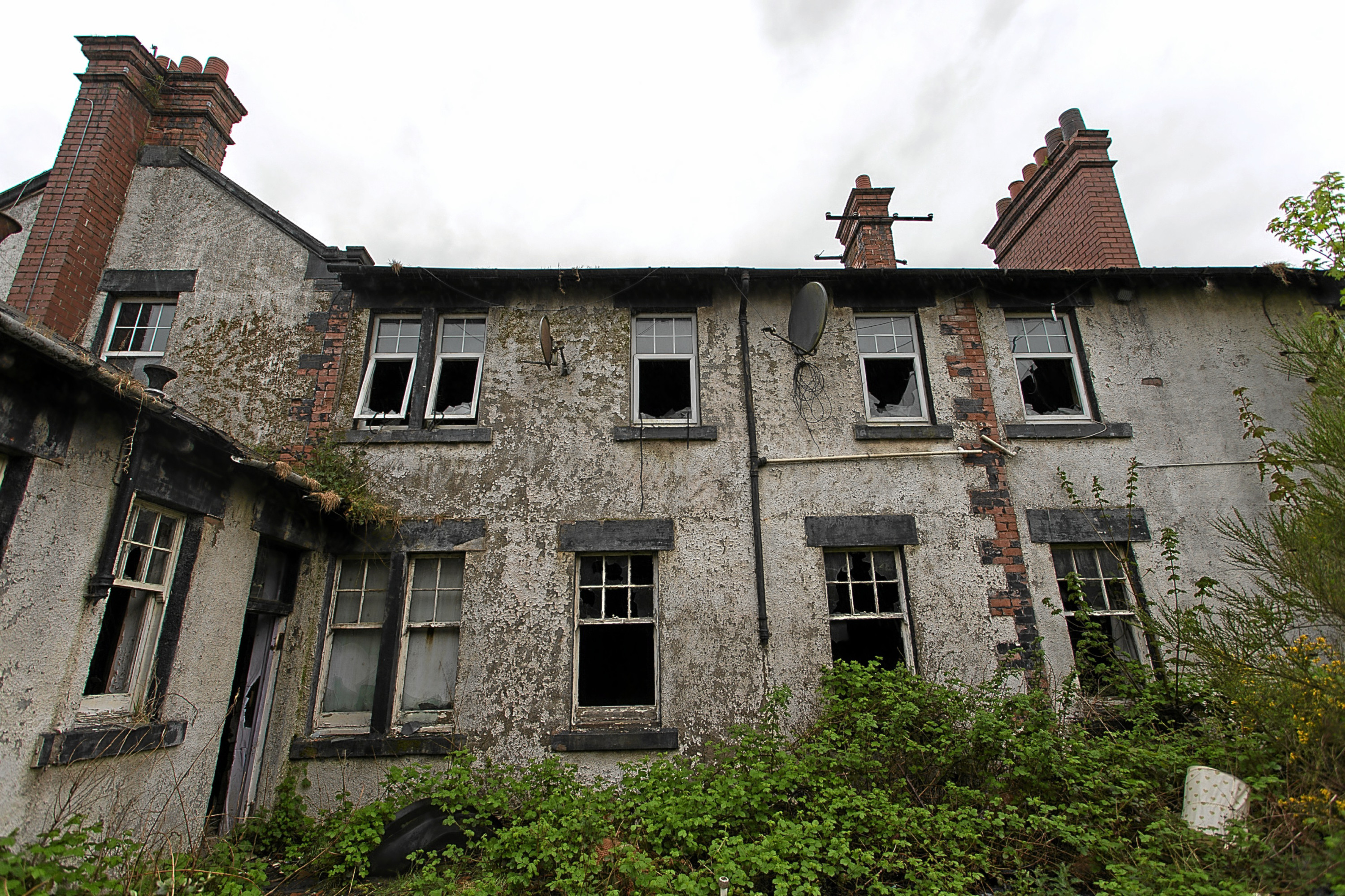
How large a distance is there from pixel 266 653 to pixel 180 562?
6.05ft

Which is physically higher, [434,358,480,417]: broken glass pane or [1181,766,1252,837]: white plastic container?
[434,358,480,417]: broken glass pane

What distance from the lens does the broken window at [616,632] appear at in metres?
7.60

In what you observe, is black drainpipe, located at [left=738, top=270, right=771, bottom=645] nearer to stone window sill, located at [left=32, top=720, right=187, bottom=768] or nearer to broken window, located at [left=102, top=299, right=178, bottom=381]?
stone window sill, located at [left=32, top=720, right=187, bottom=768]

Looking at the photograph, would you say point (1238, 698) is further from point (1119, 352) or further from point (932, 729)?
point (1119, 352)

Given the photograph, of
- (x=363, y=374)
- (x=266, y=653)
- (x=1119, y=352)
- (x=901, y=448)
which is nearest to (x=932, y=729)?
(x=901, y=448)

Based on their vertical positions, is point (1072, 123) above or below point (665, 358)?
above

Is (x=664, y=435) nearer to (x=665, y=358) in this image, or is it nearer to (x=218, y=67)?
(x=665, y=358)

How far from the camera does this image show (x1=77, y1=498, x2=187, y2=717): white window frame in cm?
536

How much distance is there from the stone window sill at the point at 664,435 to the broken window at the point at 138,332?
18.8 ft

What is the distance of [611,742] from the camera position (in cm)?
719

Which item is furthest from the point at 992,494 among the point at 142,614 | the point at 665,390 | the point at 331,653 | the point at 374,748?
the point at 142,614

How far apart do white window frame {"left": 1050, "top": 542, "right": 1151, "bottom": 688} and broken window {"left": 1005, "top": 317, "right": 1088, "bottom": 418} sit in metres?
1.72

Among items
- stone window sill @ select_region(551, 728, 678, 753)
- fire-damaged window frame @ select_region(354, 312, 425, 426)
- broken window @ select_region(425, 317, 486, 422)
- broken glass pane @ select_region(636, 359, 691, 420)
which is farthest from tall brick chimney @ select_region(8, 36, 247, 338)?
stone window sill @ select_region(551, 728, 678, 753)

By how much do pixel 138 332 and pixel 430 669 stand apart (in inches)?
225
